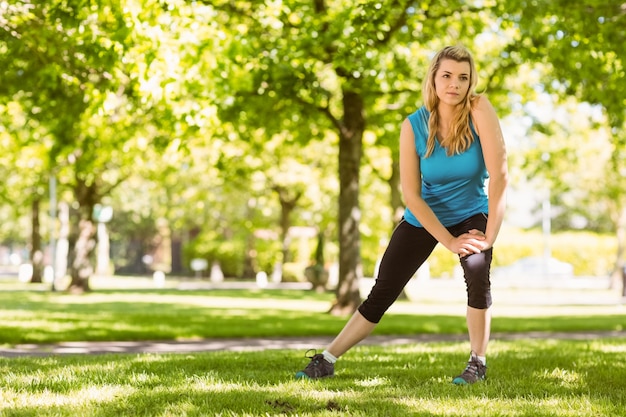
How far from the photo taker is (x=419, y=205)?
4.92 m

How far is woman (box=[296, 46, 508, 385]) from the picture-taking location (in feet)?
16.1

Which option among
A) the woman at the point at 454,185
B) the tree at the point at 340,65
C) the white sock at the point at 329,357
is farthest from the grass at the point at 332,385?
the tree at the point at 340,65

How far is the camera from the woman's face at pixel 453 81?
16.1 ft

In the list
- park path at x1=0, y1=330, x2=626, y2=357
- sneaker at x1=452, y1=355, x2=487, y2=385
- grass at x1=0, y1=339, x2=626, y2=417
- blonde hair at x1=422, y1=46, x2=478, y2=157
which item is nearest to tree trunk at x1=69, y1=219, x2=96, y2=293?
park path at x1=0, y1=330, x2=626, y2=357

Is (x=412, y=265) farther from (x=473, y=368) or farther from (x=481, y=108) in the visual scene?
(x=481, y=108)

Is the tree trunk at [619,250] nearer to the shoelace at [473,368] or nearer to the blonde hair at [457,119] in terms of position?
the shoelace at [473,368]

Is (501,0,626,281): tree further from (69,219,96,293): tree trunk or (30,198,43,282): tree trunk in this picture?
(30,198,43,282): tree trunk

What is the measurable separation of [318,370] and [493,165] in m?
1.70

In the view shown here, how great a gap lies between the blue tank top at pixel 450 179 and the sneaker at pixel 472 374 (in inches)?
35.7

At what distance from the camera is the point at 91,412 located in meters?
3.96

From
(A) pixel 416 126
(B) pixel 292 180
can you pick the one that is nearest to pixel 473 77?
(A) pixel 416 126

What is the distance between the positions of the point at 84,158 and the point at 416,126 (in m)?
15.5

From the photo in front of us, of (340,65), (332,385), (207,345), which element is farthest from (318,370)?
(340,65)

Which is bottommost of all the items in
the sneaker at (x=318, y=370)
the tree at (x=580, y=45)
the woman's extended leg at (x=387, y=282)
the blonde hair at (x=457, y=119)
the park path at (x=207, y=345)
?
the park path at (x=207, y=345)
